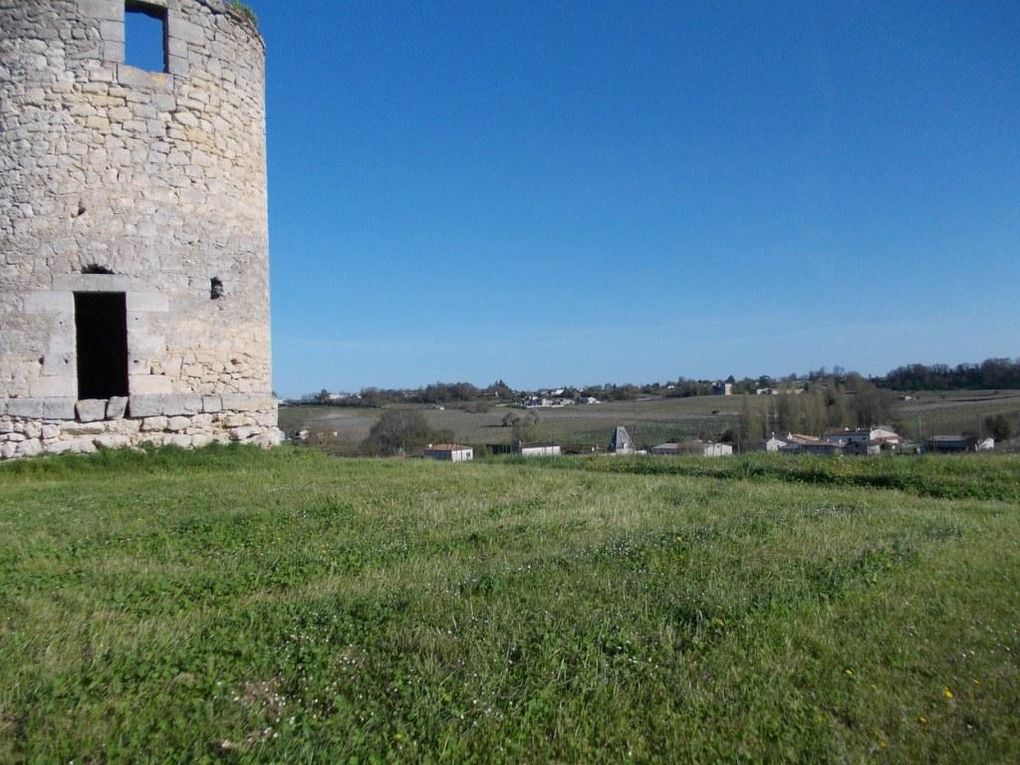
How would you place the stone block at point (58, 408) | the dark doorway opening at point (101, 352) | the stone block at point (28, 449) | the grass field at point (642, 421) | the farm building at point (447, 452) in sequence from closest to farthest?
1. the stone block at point (28, 449)
2. the stone block at point (58, 408)
3. the dark doorway opening at point (101, 352)
4. the farm building at point (447, 452)
5. the grass field at point (642, 421)

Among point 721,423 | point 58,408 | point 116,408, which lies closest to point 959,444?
point 721,423

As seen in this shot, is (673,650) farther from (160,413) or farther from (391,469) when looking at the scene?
(160,413)

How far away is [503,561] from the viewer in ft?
18.4

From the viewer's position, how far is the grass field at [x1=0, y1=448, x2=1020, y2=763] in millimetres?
3066

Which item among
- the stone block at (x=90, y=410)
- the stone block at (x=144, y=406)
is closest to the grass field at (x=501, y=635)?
the stone block at (x=90, y=410)

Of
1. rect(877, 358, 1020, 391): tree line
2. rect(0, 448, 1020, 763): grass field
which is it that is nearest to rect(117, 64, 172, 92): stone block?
rect(0, 448, 1020, 763): grass field

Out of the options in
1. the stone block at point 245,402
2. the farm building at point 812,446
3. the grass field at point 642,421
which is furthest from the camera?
the grass field at point 642,421

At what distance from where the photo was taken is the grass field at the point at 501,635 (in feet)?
10.1

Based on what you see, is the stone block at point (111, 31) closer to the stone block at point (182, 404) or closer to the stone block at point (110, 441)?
the stone block at point (182, 404)

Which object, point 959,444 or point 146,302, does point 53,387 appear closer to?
point 146,302

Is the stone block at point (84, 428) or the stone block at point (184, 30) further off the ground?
the stone block at point (184, 30)

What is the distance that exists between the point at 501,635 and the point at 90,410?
31.3ft

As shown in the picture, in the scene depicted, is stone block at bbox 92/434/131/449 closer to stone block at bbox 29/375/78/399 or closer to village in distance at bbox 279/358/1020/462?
stone block at bbox 29/375/78/399

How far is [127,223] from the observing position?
1148 cm
